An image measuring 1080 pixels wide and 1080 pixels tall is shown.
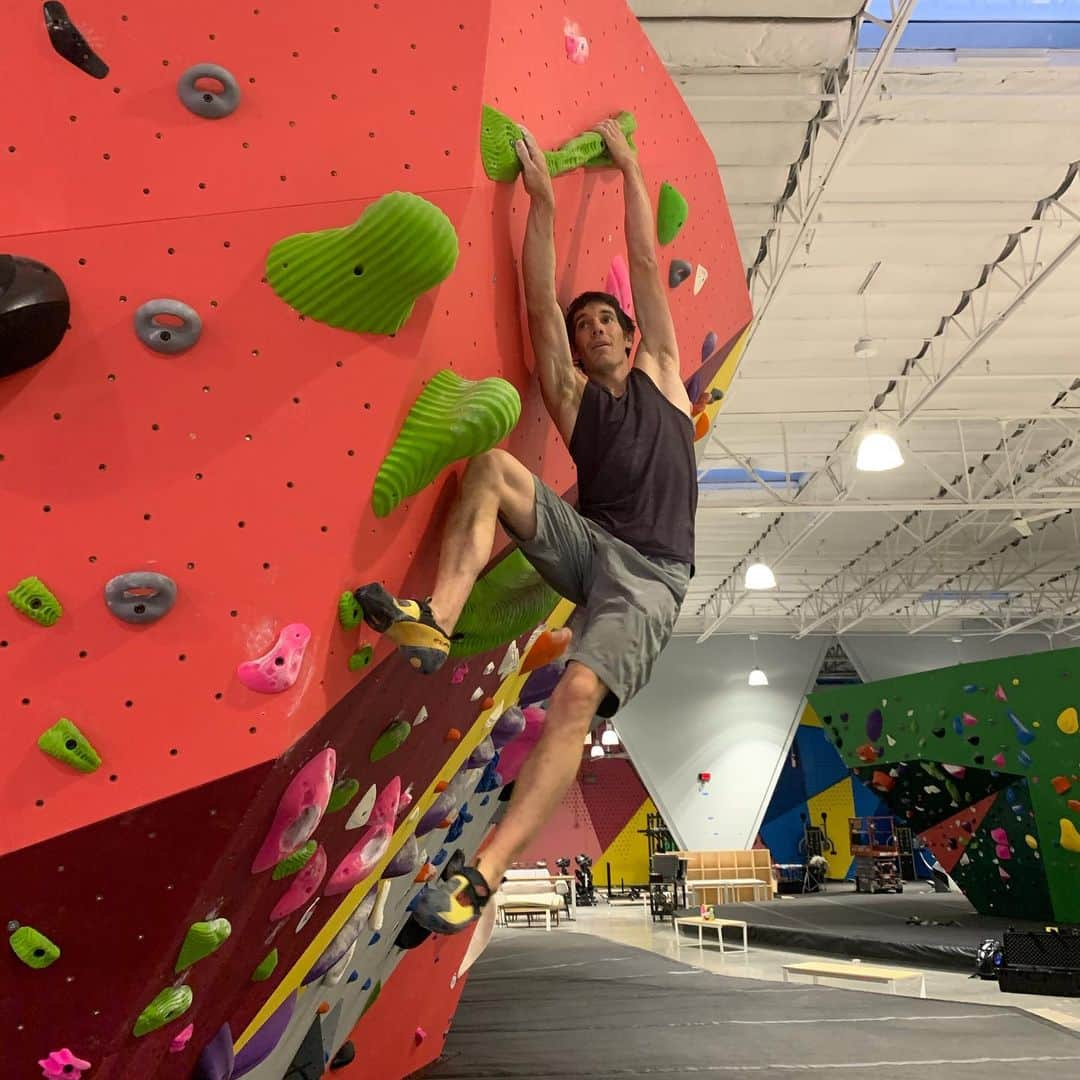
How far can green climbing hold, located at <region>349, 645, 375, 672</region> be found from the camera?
1642mm

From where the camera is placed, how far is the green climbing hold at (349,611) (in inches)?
63.0

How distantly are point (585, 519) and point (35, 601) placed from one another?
101 cm

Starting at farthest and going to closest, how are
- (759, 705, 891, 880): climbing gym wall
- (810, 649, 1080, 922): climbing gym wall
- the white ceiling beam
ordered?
(759, 705, 891, 880): climbing gym wall
(810, 649, 1080, 922): climbing gym wall
the white ceiling beam

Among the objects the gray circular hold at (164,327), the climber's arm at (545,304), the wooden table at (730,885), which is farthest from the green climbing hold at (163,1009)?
the wooden table at (730,885)

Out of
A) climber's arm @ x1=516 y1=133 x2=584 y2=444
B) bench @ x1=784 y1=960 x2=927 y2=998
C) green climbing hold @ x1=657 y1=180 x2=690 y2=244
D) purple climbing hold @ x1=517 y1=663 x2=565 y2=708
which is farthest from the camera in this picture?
bench @ x1=784 y1=960 x2=927 y2=998

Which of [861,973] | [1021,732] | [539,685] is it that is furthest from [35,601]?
[1021,732]

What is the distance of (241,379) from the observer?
1592 mm

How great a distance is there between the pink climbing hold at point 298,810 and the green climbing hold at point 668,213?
1527 mm

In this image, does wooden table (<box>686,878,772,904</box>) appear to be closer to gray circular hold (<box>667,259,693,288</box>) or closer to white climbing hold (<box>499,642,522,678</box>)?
white climbing hold (<box>499,642,522,678</box>)

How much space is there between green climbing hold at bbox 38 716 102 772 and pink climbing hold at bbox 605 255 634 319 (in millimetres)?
1514

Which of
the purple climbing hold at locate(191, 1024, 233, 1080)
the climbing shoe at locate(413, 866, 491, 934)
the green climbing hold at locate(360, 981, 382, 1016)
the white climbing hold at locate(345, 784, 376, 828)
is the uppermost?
the white climbing hold at locate(345, 784, 376, 828)

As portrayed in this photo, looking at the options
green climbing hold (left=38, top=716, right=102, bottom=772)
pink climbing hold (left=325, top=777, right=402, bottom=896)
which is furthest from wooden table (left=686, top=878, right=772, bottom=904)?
green climbing hold (left=38, top=716, right=102, bottom=772)

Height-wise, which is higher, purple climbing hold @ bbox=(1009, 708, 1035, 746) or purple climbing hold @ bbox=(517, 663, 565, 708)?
purple climbing hold @ bbox=(1009, 708, 1035, 746)

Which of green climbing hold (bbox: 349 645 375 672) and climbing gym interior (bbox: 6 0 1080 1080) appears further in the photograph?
green climbing hold (bbox: 349 645 375 672)
